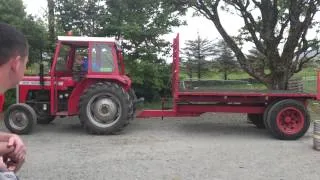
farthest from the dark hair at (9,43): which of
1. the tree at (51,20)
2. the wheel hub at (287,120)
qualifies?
the tree at (51,20)

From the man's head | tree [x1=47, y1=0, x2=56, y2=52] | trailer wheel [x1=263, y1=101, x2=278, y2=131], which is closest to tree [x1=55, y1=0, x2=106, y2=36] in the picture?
tree [x1=47, y1=0, x2=56, y2=52]

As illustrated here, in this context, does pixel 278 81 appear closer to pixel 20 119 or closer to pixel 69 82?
pixel 69 82

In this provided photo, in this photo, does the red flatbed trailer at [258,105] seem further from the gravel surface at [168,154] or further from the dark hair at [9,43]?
the dark hair at [9,43]

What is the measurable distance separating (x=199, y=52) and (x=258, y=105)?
799 centimetres

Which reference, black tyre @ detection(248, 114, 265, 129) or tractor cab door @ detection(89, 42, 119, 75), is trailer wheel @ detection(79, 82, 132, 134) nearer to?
tractor cab door @ detection(89, 42, 119, 75)

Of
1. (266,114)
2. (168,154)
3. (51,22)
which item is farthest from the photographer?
(51,22)

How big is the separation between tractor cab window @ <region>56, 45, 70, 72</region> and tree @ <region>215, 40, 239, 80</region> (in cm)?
750

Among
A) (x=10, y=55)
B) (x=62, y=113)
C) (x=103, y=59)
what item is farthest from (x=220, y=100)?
(x=10, y=55)

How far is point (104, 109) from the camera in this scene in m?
11.6

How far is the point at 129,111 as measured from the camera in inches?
461

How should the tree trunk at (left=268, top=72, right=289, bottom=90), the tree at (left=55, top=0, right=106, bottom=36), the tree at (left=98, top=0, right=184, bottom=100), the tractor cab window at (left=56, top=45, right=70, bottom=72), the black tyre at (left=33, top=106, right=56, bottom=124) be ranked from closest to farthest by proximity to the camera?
the tractor cab window at (left=56, top=45, right=70, bottom=72)
the black tyre at (left=33, top=106, right=56, bottom=124)
the tree trunk at (left=268, top=72, right=289, bottom=90)
the tree at (left=98, top=0, right=184, bottom=100)
the tree at (left=55, top=0, right=106, bottom=36)

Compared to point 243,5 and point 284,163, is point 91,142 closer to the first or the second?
point 284,163

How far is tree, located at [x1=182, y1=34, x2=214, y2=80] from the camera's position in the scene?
700 inches

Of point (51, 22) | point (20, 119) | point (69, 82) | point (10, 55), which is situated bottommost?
point (20, 119)
